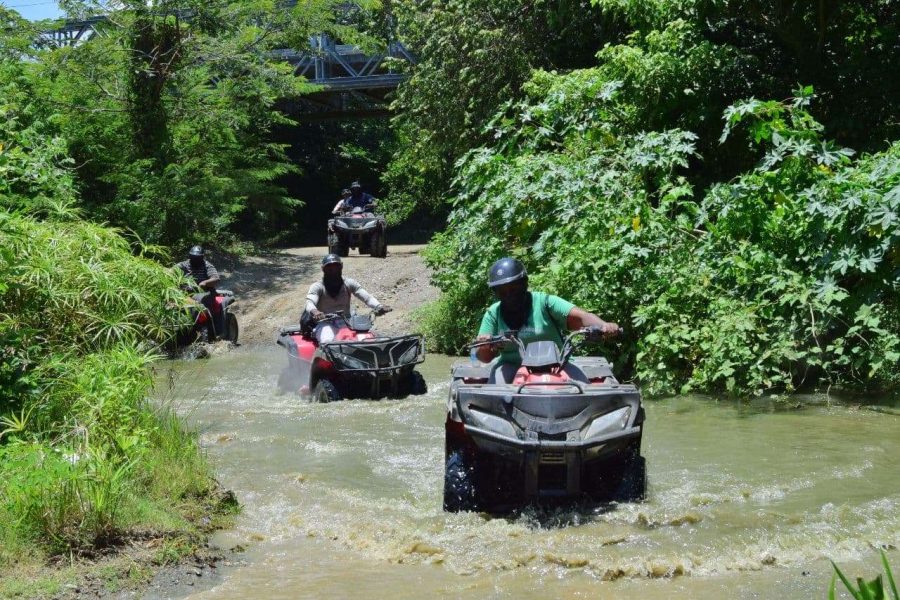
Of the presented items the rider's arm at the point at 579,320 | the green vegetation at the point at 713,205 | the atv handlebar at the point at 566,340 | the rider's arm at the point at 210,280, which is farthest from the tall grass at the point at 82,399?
the rider's arm at the point at 210,280

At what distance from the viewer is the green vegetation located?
9859mm

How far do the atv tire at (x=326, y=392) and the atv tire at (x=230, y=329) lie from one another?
612cm

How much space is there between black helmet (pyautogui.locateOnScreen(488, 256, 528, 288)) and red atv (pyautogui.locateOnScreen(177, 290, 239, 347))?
913 centimetres

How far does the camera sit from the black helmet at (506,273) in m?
6.80

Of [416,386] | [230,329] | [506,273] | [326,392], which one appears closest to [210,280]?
[230,329]

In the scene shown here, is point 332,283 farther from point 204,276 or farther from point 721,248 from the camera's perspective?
point 204,276

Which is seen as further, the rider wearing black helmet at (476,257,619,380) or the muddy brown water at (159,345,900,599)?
the rider wearing black helmet at (476,257,619,380)

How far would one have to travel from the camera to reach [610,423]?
237 inches

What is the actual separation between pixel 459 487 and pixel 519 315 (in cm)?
130

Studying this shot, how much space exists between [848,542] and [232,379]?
942cm

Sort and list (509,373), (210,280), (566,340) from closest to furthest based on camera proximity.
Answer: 1. (566,340)
2. (509,373)
3. (210,280)

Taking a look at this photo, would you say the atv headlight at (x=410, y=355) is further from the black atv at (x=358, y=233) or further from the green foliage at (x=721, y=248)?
the black atv at (x=358, y=233)

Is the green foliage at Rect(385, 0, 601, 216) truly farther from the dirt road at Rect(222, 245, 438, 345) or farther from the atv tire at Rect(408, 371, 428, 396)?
the atv tire at Rect(408, 371, 428, 396)

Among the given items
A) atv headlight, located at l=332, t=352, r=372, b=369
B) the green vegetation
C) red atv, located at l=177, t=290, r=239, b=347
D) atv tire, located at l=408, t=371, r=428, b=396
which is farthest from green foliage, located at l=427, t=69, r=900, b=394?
red atv, located at l=177, t=290, r=239, b=347
